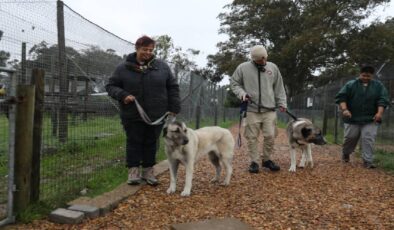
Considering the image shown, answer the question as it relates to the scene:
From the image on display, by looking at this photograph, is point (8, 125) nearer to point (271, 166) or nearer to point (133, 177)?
point (133, 177)

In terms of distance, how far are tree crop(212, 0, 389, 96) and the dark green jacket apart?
2687 cm

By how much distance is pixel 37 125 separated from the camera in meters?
4.36

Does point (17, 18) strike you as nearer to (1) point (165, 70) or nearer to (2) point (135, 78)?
(2) point (135, 78)

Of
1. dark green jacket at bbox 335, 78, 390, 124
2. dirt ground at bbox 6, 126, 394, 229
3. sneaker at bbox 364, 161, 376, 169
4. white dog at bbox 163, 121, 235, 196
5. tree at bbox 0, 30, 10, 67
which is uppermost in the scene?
tree at bbox 0, 30, 10, 67

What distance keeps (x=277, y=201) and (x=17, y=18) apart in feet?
12.0

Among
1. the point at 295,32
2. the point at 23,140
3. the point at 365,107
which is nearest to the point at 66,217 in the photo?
the point at 23,140

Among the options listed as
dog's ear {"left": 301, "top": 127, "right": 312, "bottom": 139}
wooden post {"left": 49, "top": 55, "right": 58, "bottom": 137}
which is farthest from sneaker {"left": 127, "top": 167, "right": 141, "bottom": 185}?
dog's ear {"left": 301, "top": 127, "right": 312, "bottom": 139}

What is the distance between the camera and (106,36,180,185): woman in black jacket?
5531 mm

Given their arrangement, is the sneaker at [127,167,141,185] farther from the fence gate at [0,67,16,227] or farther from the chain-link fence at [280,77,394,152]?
the chain-link fence at [280,77,394,152]

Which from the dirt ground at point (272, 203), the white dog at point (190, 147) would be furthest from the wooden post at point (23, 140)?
the white dog at point (190, 147)

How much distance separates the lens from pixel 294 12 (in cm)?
3853

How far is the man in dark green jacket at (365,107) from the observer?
8031 mm

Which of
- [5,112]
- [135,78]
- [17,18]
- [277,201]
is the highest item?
[17,18]

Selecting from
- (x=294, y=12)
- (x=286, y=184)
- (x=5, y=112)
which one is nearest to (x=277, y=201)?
(x=286, y=184)
